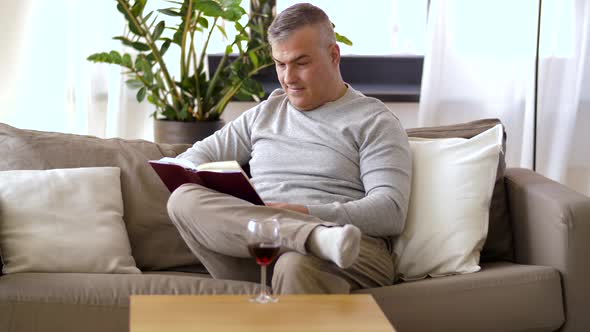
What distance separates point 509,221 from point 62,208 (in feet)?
4.34

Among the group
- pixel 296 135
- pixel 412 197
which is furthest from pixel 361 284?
pixel 296 135

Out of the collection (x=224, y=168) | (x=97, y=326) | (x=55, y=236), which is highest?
(x=224, y=168)

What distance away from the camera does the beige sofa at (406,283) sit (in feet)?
7.40

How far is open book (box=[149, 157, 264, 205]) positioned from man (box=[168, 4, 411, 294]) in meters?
0.03

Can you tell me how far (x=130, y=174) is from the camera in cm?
268

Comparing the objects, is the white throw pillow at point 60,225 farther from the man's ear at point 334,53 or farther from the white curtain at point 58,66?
the white curtain at point 58,66

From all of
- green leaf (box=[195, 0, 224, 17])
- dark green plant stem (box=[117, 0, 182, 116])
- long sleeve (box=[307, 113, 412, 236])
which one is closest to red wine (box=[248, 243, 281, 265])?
long sleeve (box=[307, 113, 412, 236])

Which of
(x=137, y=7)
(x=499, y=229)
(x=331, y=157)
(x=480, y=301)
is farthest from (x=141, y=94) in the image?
(x=480, y=301)

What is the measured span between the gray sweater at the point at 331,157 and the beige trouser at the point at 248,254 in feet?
0.35

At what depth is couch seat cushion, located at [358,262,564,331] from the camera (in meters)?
2.33

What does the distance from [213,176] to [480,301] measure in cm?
79

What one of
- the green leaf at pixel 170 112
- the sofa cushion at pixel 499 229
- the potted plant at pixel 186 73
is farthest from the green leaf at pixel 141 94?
the sofa cushion at pixel 499 229

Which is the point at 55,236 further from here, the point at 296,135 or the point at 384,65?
the point at 384,65

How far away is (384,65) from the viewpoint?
431cm
